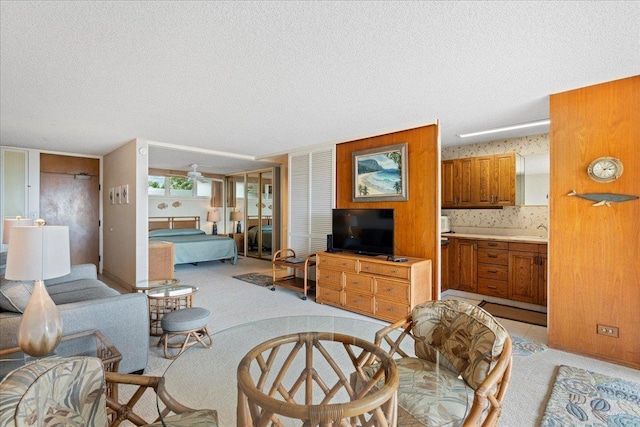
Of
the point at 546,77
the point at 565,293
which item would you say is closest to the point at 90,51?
the point at 546,77

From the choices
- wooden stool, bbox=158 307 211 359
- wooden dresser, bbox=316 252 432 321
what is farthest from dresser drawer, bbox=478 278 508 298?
wooden stool, bbox=158 307 211 359

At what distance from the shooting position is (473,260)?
457cm

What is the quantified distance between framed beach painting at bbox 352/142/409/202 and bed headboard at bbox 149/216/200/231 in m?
5.93

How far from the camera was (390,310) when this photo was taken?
3.62m

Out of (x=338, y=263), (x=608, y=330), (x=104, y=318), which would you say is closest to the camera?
(x=104, y=318)

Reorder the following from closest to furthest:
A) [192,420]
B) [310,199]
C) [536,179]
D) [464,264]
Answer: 1. [192,420]
2. [536,179]
3. [464,264]
4. [310,199]

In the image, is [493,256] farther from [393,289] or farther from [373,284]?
[373,284]

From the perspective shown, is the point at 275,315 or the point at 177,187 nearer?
the point at 275,315

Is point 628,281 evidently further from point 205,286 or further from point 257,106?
point 205,286

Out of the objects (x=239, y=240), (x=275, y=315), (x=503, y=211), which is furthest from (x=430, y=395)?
(x=239, y=240)

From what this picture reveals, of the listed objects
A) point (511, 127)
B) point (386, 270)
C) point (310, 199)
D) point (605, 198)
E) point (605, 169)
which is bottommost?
point (386, 270)

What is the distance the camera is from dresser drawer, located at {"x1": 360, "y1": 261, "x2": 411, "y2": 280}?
3504mm

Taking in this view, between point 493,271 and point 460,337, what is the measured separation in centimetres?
331

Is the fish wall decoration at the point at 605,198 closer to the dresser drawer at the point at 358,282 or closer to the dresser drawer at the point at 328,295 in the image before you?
the dresser drawer at the point at 358,282
